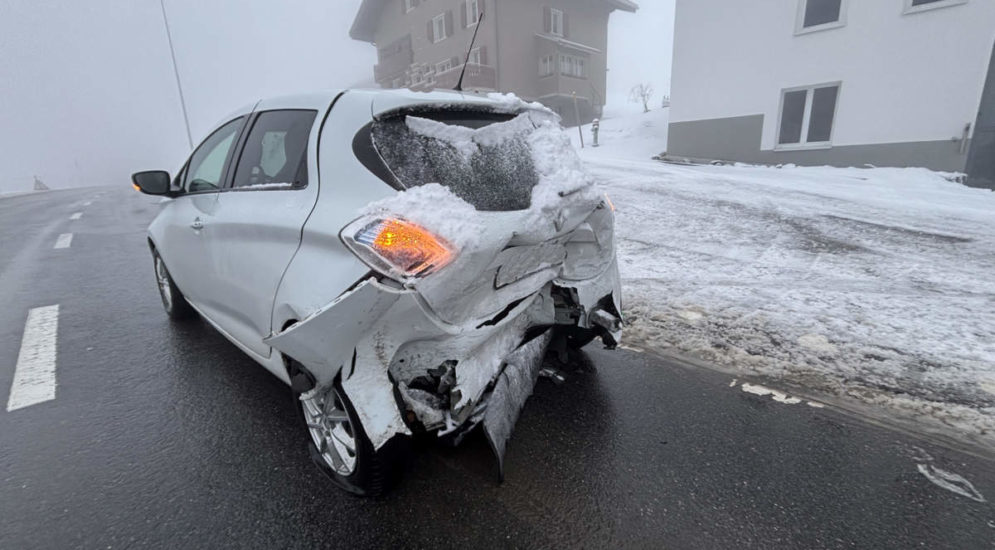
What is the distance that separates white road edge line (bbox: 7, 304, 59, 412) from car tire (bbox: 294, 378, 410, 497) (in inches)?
90.5

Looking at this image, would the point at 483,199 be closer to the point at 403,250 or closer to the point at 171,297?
the point at 403,250

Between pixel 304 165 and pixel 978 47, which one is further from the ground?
pixel 978 47

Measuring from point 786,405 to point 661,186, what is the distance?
849 cm

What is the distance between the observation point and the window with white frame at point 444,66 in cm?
2825

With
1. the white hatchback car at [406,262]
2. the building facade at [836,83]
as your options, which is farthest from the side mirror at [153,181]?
the building facade at [836,83]

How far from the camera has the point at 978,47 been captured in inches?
424

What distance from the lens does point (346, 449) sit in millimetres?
2307

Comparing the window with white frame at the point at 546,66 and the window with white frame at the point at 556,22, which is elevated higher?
the window with white frame at the point at 556,22

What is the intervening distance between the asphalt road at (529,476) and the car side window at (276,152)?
55.0 inches

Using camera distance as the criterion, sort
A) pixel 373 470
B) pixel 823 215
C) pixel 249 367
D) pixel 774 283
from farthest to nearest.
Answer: pixel 823 215 → pixel 774 283 → pixel 249 367 → pixel 373 470

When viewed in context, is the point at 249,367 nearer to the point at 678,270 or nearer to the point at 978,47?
the point at 678,270

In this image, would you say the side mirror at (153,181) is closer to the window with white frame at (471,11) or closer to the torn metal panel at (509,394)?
the torn metal panel at (509,394)

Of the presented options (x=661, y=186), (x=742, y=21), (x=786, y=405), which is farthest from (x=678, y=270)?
(x=742, y=21)

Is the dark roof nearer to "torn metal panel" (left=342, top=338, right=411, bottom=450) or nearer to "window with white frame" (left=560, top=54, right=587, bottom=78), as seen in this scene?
"window with white frame" (left=560, top=54, right=587, bottom=78)
